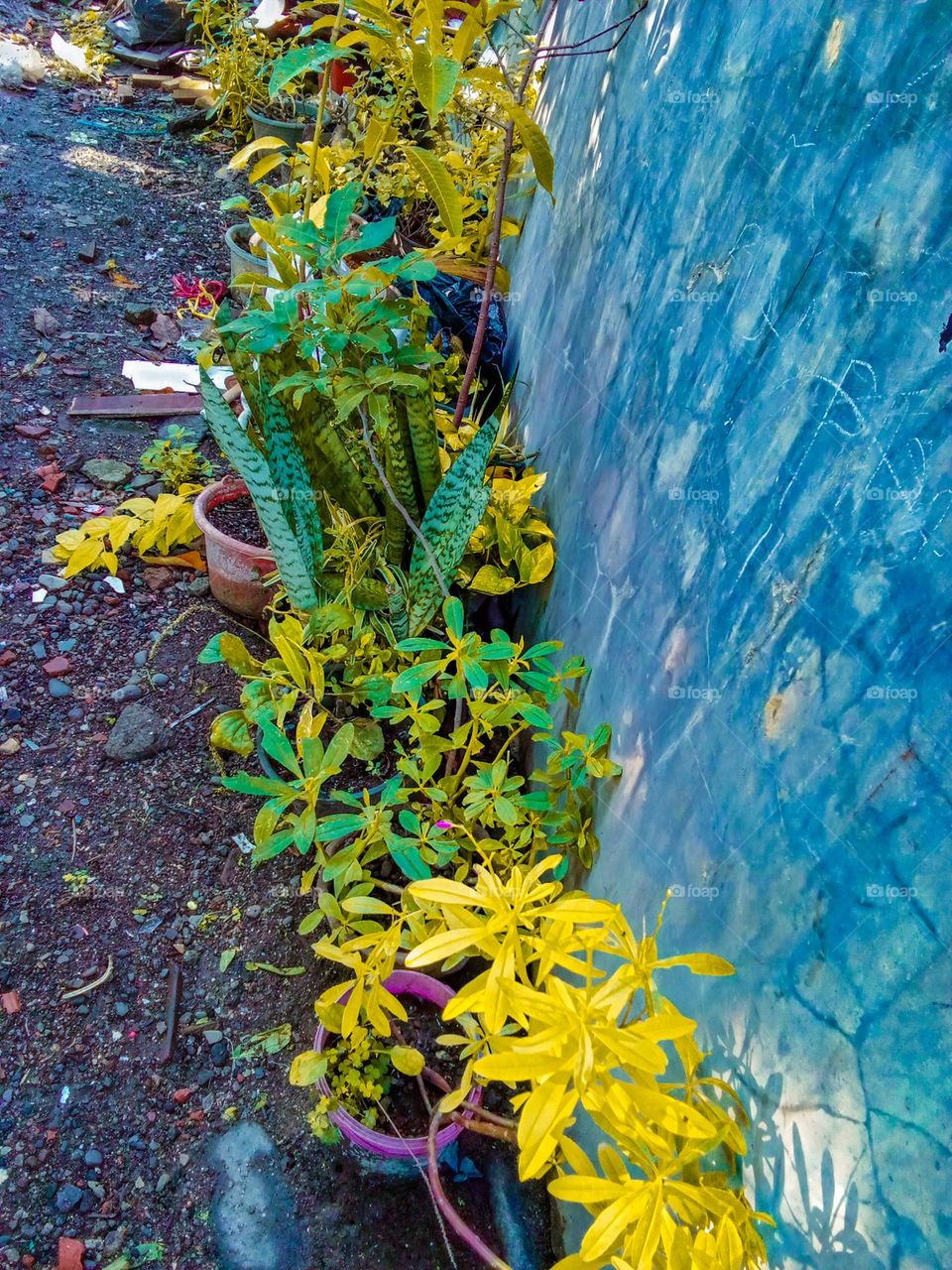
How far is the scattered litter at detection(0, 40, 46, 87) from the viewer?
5398 millimetres

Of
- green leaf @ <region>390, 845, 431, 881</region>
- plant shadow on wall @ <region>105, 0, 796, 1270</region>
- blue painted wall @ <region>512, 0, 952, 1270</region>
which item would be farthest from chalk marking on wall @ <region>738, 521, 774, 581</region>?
green leaf @ <region>390, 845, 431, 881</region>

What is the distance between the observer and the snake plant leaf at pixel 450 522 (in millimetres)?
1688

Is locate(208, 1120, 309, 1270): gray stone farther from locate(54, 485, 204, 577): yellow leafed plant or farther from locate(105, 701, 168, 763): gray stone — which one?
locate(54, 485, 204, 577): yellow leafed plant

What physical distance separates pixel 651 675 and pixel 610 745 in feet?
0.62

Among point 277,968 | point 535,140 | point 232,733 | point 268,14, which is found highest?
point 268,14

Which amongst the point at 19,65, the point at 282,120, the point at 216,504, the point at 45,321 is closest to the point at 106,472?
the point at 216,504

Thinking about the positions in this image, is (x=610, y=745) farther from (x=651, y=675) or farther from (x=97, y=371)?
(x=97, y=371)

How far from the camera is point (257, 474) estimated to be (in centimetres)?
174

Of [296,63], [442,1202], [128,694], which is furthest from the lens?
[128,694]

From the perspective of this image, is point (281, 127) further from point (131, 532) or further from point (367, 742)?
point (367, 742)

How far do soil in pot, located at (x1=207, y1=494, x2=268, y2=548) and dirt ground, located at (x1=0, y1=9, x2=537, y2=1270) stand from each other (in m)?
0.25

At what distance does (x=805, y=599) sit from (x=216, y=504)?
1.97 metres

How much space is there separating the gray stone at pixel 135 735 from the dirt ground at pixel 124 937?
0.02 meters

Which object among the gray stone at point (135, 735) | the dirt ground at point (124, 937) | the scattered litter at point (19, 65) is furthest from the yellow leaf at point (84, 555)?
the scattered litter at point (19, 65)
